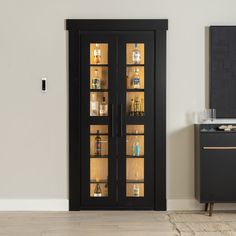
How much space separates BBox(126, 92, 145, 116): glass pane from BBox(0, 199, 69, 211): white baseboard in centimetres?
130

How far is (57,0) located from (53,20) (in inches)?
9.4

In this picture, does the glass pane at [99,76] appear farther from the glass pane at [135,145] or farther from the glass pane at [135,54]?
the glass pane at [135,145]

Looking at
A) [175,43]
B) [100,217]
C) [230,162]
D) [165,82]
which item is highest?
[175,43]

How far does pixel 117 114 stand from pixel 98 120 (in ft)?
0.77

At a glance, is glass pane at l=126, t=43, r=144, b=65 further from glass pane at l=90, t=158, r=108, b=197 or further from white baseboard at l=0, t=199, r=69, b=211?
white baseboard at l=0, t=199, r=69, b=211

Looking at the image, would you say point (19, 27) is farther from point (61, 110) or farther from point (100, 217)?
point (100, 217)

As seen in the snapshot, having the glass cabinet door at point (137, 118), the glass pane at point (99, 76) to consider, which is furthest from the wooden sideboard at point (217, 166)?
the glass pane at point (99, 76)

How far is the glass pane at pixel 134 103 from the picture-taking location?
6.08 metres

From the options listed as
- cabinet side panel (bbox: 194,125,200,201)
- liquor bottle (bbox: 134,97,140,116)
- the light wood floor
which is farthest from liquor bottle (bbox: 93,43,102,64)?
the light wood floor

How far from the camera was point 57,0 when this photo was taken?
6.04m

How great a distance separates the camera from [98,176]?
609 centimetres

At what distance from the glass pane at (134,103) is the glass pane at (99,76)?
0.31 m

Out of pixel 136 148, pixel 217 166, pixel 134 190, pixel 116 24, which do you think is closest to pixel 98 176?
pixel 134 190

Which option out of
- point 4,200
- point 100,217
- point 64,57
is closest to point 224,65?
point 64,57
